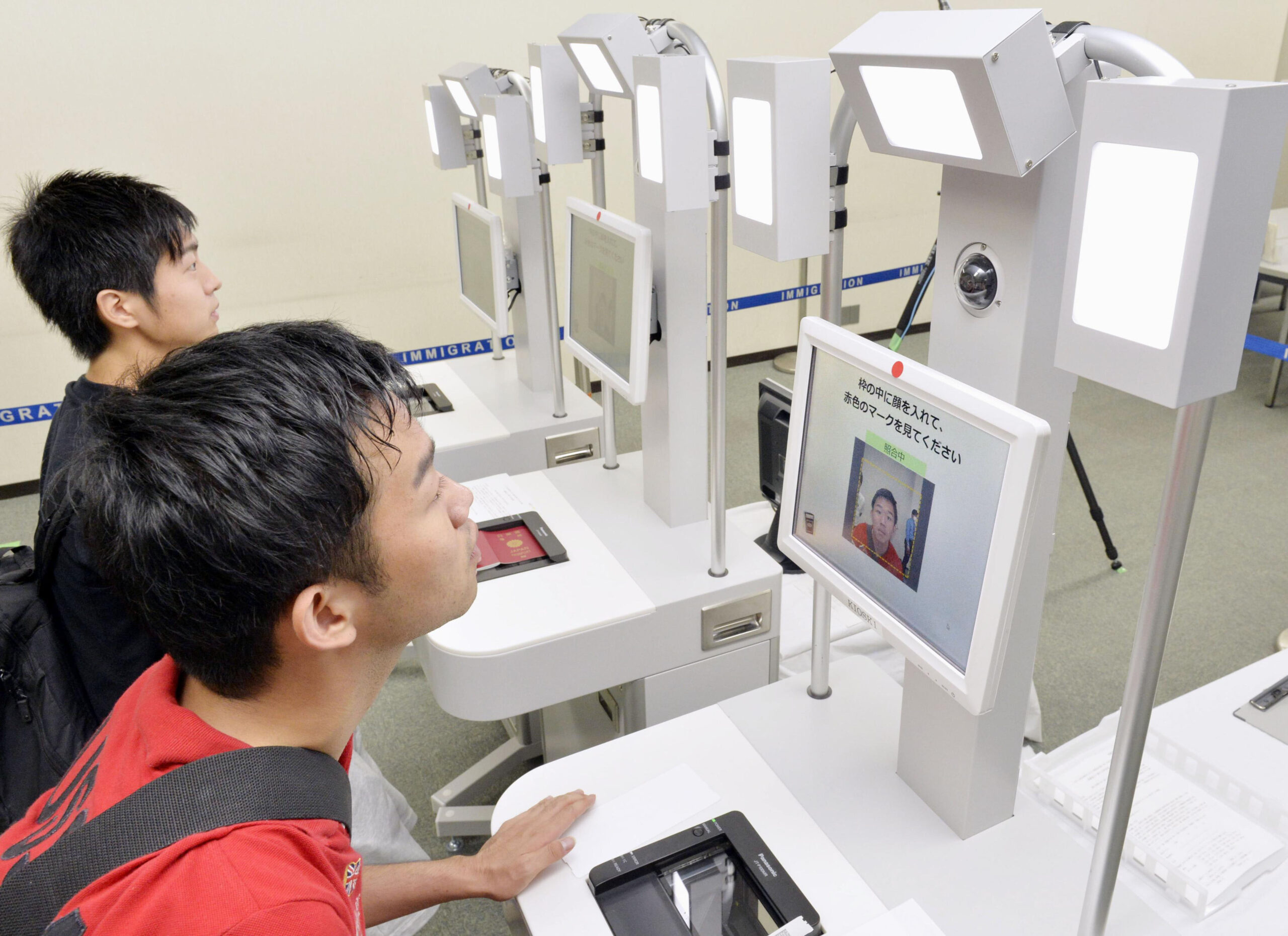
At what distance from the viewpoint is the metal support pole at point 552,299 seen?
7.69 feet

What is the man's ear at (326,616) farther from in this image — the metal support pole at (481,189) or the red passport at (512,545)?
the metal support pole at (481,189)

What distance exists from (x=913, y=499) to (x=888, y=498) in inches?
1.7

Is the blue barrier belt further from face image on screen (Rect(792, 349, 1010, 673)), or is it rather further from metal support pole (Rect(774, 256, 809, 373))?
face image on screen (Rect(792, 349, 1010, 673))

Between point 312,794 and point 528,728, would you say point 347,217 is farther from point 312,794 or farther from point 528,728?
point 312,794

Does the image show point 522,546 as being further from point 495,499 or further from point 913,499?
point 913,499

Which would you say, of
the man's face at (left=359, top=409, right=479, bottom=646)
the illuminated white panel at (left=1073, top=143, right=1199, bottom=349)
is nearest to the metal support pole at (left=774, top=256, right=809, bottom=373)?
the man's face at (left=359, top=409, right=479, bottom=646)

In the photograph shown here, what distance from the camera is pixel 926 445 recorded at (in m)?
0.93

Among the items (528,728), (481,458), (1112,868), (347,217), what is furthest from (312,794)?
(347,217)

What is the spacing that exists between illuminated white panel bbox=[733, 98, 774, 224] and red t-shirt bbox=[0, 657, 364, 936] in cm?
82

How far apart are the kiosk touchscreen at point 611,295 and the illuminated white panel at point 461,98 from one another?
29.9 inches

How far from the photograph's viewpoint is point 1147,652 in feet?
2.85

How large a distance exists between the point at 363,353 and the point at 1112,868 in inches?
35.8

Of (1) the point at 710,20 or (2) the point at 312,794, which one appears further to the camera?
(1) the point at 710,20

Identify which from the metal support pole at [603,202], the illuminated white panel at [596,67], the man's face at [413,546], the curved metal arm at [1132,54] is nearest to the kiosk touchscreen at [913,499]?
the curved metal arm at [1132,54]
